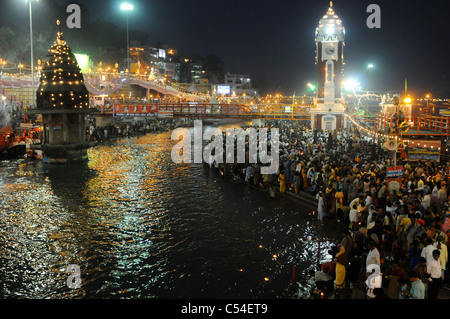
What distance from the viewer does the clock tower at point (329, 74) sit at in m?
37.6

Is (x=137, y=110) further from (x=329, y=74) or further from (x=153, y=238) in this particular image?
(x=153, y=238)

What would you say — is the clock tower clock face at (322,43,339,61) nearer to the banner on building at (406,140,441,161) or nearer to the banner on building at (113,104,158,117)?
the banner on building at (113,104,158,117)

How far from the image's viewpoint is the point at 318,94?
38500 mm

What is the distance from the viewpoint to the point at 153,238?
1286cm

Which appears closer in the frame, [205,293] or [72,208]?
[205,293]

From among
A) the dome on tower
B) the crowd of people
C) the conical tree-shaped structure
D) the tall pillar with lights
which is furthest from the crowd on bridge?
the crowd of people

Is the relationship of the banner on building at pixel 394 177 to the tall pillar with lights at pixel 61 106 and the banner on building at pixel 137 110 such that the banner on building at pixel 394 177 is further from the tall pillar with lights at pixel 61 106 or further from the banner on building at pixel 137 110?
the banner on building at pixel 137 110

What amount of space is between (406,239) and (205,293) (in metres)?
5.60

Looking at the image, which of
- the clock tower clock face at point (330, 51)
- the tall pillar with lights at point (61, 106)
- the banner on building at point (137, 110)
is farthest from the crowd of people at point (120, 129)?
the clock tower clock face at point (330, 51)

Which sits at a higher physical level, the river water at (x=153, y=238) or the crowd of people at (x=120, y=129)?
the crowd of people at (x=120, y=129)

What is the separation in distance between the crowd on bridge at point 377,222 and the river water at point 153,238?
38.1 inches

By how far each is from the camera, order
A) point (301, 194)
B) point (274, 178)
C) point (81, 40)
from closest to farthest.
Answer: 1. point (301, 194)
2. point (274, 178)
3. point (81, 40)
